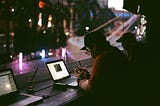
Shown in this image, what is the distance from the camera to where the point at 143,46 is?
157 inches

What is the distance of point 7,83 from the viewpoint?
278 cm

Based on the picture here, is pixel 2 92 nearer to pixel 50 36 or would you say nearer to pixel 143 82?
pixel 143 82

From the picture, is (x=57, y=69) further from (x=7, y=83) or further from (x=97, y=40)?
(x=97, y=40)

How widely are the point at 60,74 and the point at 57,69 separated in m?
0.08

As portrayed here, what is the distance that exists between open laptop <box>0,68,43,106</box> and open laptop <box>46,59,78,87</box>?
28.4 inches

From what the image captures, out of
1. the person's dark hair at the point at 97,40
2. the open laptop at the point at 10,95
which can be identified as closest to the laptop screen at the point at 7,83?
the open laptop at the point at 10,95

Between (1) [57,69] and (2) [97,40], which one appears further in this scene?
(1) [57,69]

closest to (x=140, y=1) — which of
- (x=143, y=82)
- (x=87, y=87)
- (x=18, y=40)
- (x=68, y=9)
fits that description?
(x=143, y=82)

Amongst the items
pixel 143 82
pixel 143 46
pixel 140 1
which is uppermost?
pixel 140 1

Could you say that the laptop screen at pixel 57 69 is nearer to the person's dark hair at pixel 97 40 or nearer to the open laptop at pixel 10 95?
the open laptop at pixel 10 95

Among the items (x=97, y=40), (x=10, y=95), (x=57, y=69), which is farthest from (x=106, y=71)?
(x=57, y=69)

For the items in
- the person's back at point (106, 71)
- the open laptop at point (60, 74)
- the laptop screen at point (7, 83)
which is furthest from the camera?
the open laptop at point (60, 74)

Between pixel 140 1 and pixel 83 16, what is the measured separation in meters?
5.72

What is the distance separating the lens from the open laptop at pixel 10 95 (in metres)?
2.57
